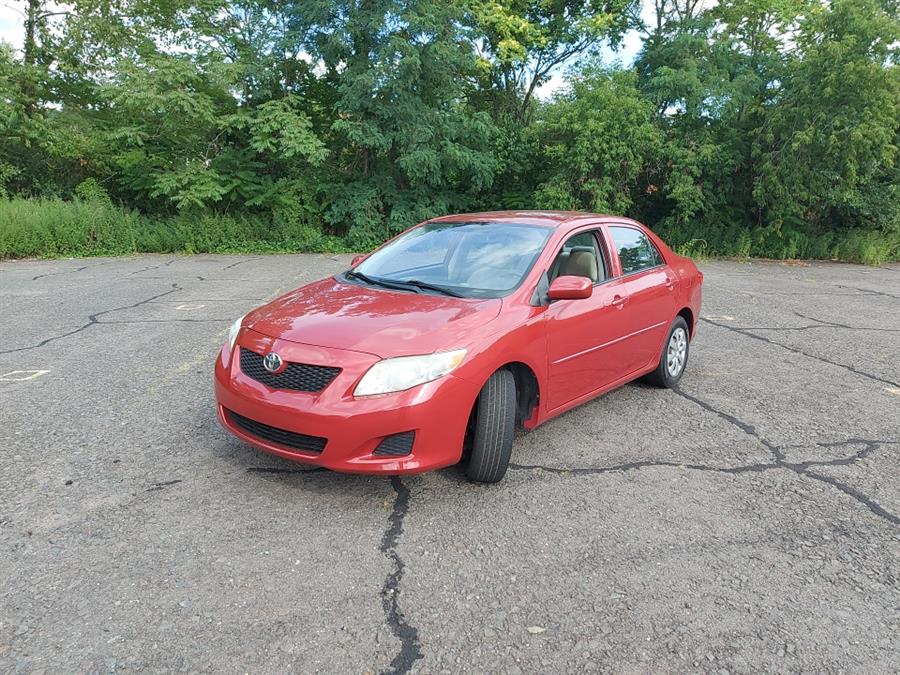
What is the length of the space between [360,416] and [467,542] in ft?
2.64

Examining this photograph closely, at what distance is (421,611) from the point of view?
250cm

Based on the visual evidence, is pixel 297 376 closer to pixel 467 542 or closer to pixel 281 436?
pixel 281 436

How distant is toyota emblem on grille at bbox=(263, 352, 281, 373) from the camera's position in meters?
3.25

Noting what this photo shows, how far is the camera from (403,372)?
310 cm

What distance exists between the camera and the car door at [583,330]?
3.90m

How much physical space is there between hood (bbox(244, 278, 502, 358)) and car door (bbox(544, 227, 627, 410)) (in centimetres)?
54

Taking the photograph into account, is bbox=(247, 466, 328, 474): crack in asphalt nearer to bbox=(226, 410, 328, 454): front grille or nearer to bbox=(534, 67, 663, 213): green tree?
bbox=(226, 410, 328, 454): front grille

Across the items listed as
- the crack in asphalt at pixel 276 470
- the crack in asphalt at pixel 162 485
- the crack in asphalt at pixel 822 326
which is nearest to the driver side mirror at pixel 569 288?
the crack in asphalt at pixel 276 470

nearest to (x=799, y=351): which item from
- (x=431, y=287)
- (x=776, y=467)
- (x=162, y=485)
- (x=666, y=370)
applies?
(x=666, y=370)

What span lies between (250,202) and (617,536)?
1669 centimetres

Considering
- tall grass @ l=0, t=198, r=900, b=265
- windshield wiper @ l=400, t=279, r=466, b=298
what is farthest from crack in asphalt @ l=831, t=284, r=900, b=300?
windshield wiper @ l=400, t=279, r=466, b=298

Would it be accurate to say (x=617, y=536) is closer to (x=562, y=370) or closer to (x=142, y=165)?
(x=562, y=370)

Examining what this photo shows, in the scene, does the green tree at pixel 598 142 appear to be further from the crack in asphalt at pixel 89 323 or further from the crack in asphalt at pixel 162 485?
the crack in asphalt at pixel 162 485

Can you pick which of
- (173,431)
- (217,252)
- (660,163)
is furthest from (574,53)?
(173,431)
